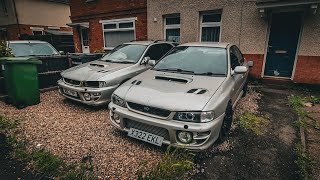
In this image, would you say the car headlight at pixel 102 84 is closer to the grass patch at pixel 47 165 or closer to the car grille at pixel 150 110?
the car grille at pixel 150 110

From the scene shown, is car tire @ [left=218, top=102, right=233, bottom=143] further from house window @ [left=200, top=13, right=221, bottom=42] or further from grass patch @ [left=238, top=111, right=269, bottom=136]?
house window @ [left=200, top=13, right=221, bottom=42]

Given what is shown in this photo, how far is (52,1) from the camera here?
1898cm

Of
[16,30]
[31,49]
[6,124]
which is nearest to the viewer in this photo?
[6,124]

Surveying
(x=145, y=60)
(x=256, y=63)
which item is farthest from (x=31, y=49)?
(x=256, y=63)

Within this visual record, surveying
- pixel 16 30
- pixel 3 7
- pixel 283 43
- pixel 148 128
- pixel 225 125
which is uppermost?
pixel 3 7

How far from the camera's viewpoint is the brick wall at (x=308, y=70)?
698 centimetres

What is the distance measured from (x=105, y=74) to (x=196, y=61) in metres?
2.12

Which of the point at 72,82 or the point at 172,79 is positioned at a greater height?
the point at 172,79

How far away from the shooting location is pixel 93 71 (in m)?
5.00

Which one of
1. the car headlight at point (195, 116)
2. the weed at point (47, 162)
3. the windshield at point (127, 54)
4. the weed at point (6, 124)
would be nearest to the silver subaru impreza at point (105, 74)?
the windshield at point (127, 54)

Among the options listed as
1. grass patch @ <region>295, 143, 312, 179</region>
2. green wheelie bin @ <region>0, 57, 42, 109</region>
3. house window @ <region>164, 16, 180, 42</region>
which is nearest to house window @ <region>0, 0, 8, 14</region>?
house window @ <region>164, 16, 180, 42</region>

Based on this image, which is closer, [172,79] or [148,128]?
[148,128]

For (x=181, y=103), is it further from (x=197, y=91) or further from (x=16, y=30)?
(x=16, y=30)

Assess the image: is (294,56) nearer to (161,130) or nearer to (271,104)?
(271,104)
